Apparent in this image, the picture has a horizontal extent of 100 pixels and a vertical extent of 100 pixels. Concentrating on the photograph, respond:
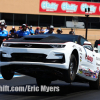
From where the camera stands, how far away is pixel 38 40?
8.01m

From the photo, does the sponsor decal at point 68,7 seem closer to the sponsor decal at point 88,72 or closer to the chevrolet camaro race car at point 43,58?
the sponsor decal at point 88,72

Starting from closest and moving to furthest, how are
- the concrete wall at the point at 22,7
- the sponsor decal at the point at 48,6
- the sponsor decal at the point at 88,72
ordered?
the sponsor decal at the point at 88,72
the concrete wall at the point at 22,7
the sponsor decal at the point at 48,6

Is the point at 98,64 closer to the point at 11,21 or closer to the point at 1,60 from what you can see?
the point at 1,60

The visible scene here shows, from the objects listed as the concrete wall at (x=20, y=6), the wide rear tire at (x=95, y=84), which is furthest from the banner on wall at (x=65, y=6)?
the wide rear tire at (x=95, y=84)

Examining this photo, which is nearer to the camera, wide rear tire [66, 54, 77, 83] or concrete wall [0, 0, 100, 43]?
wide rear tire [66, 54, 77, 83]

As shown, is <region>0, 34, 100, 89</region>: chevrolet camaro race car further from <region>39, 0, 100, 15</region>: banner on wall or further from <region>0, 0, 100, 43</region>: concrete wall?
<region>39, 0, 100, 15</region>: banner on wall

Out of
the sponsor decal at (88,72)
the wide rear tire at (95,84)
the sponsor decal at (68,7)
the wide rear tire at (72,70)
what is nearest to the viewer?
the wide rear tire at (72,70)

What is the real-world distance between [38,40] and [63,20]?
3017cm

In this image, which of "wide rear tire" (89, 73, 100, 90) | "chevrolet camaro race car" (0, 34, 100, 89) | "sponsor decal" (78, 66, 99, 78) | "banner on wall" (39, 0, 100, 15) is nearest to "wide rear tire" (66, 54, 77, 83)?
"chevrolet camaro race car" (0, 34, 100, 89)

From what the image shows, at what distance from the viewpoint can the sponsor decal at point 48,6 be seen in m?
36.1

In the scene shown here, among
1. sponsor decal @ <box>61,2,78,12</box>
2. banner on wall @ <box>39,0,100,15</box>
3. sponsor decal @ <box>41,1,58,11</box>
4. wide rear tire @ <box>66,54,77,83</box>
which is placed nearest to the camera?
wide rear tire @ <box>66,54,77,83</box>

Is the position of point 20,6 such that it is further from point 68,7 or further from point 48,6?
point 68,7

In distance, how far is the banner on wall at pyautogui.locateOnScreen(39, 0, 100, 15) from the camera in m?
36.3

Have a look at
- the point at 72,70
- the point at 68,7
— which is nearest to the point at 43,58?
the point at 72,70
